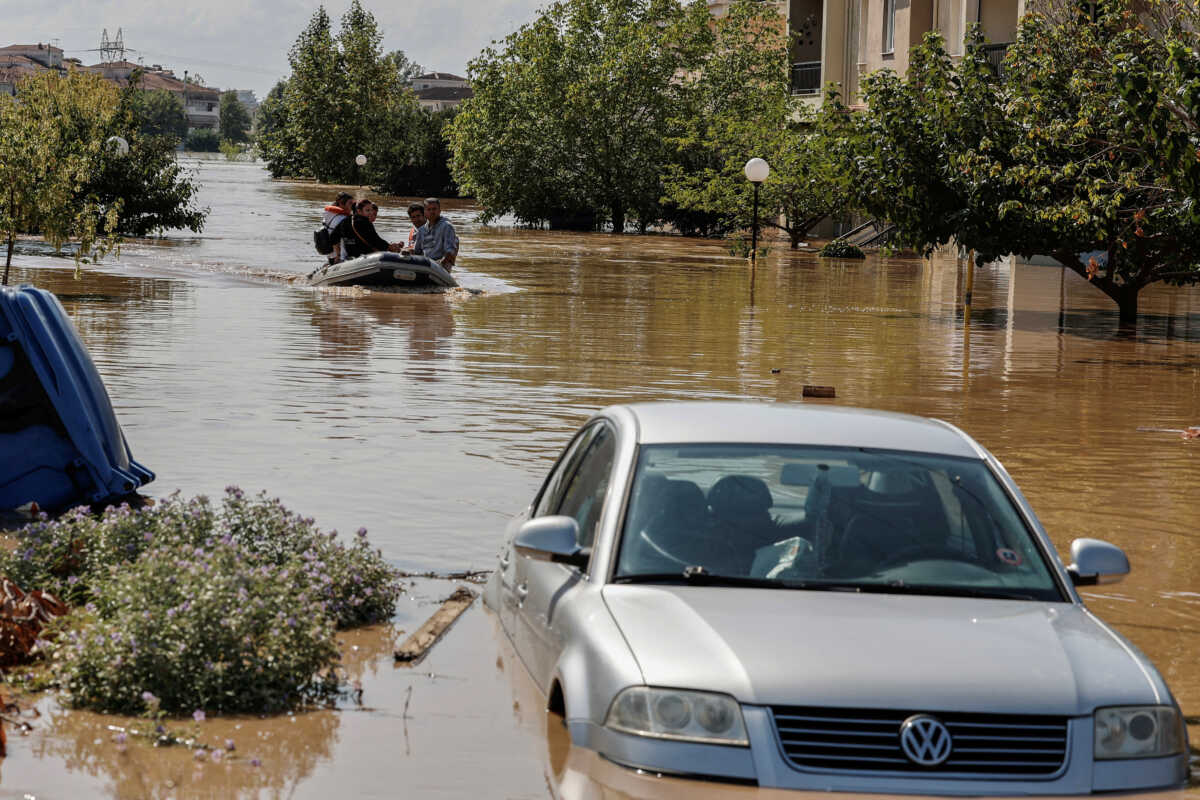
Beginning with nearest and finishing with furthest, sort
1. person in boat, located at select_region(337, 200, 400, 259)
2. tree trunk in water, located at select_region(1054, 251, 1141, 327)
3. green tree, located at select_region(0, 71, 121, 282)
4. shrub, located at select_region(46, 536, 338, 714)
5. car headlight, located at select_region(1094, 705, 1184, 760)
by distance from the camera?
car headlight, located at select_region(1094, 705, 1184, 760) → shrub, located at select_region(46, 536, 338, 714) → green tree, located at select_region(0, 71, 121, 282) → tree trunk in water, located at select_region(1054, 251, 1141, 327) → person in boat, located at select_region(337, 200, 400, 259)

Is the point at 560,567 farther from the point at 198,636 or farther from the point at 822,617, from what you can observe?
the point at 198,636

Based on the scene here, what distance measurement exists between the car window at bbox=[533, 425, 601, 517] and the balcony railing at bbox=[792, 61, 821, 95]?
53.1 metres

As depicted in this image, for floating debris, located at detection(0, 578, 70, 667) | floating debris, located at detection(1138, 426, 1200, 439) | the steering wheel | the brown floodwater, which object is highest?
the steering wheel

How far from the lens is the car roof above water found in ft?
20.2

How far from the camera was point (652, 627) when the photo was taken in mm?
5184

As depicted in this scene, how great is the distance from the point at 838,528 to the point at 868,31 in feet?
154

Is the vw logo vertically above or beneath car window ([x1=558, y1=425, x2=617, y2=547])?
beneath

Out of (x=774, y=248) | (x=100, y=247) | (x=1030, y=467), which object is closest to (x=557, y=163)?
(x=774, y=248)

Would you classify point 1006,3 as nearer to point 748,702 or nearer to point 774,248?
point 774,248

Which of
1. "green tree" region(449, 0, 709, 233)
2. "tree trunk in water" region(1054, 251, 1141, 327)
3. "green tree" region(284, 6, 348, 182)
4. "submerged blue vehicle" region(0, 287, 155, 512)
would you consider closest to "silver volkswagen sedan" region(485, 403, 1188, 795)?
"submerged blue vehicle" region(0, 287, 155, 512)

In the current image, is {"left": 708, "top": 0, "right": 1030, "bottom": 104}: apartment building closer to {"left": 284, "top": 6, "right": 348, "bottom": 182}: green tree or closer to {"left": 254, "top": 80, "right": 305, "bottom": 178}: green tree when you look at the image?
{"left": 284, "top": 6, "right": 348, "bottom": 182}: green tree

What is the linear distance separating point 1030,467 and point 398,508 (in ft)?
16.1

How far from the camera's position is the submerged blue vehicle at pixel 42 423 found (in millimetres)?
10180

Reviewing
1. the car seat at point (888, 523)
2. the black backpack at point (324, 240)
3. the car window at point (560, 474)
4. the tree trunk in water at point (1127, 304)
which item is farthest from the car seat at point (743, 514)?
the black backpack at point (324, 240)
